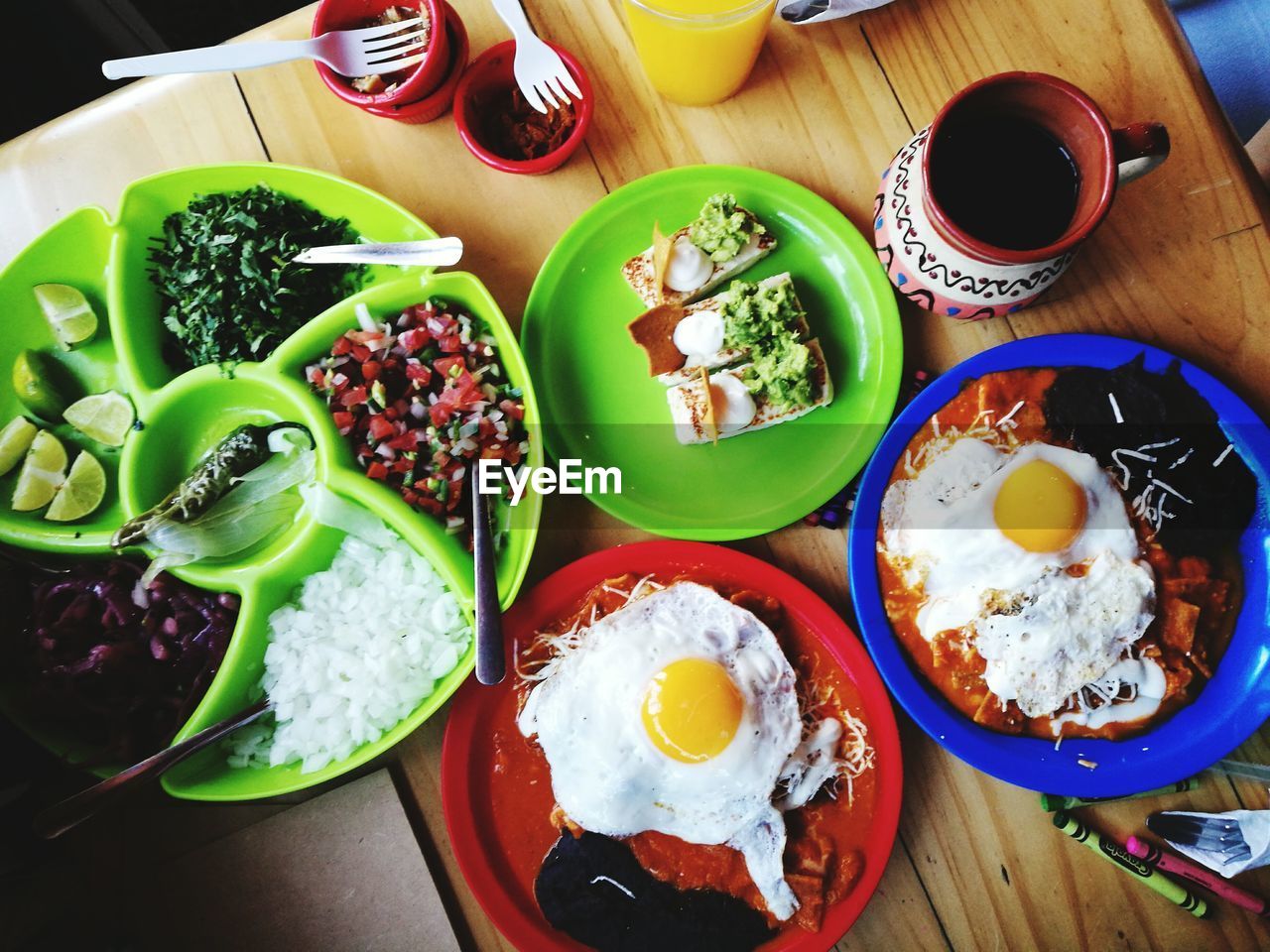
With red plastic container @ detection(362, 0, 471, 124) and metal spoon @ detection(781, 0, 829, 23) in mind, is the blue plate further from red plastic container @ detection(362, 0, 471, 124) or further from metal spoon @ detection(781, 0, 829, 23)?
red plastic container @ detection(362, 0, 471, 124)

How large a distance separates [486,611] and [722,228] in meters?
1.03

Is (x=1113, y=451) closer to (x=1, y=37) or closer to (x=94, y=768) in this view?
(x=94, y=768)

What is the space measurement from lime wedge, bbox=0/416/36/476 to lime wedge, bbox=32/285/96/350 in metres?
0.21

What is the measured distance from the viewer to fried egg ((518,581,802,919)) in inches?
71.6

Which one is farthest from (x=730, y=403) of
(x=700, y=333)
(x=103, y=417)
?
(x=103, y=417)

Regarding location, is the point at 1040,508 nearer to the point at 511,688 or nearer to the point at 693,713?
the point at 693,713

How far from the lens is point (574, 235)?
192cm

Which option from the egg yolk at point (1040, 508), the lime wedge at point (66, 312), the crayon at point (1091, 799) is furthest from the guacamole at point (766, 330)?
the lime wedge at point (66, 312)

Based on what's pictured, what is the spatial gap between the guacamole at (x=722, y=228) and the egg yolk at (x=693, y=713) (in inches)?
38.8

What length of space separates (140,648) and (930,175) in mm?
2024

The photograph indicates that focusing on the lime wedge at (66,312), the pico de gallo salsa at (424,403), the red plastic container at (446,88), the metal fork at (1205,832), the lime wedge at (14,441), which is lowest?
the metal fork at (1205,832)

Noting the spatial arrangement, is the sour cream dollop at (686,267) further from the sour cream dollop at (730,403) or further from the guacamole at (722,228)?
the sour cream dollop at (730,403)

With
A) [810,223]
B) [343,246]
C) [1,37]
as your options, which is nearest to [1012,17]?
[810,223]

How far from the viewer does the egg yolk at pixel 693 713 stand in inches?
71.3
